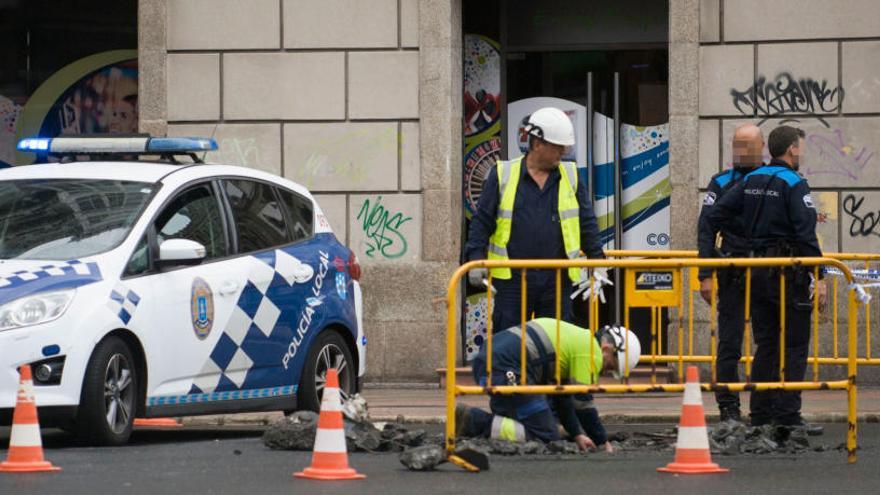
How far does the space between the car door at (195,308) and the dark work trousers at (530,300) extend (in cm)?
169

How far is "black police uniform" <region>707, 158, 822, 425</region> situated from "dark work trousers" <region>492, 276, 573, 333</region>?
113cm

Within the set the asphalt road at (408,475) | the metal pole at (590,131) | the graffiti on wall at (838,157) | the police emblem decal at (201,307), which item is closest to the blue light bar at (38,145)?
the police emblem decal at (201,307)

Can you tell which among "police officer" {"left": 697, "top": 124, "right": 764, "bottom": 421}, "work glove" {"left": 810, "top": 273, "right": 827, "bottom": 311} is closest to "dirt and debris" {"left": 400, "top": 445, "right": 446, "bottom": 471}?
"work glove" {"left": 810, "top": 273, "right": 827, "bottom": 311}

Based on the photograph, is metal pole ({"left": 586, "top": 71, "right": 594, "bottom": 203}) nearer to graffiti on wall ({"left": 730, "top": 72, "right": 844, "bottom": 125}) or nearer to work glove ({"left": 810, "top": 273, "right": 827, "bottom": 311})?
graffiti on wall ({"left": 730, "top": 72, "right": 844, "bottom": 125})

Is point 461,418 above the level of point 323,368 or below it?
below

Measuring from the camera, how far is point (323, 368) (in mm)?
12156

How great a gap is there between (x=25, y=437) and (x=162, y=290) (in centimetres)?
184

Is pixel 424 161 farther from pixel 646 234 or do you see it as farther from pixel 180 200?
pixel 180 200

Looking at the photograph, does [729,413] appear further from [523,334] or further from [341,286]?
[341,286]

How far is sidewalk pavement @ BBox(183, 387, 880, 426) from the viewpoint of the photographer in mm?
13016

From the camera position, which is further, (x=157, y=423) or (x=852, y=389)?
(x=157, y=423)

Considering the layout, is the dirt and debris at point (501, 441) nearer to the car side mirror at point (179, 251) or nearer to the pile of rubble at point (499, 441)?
the pile of rubble at point (499, 441)

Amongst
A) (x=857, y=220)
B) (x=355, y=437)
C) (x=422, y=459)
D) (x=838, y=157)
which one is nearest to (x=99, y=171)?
(x=355, y=437)

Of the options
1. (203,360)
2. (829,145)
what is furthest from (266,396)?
(829,145)
